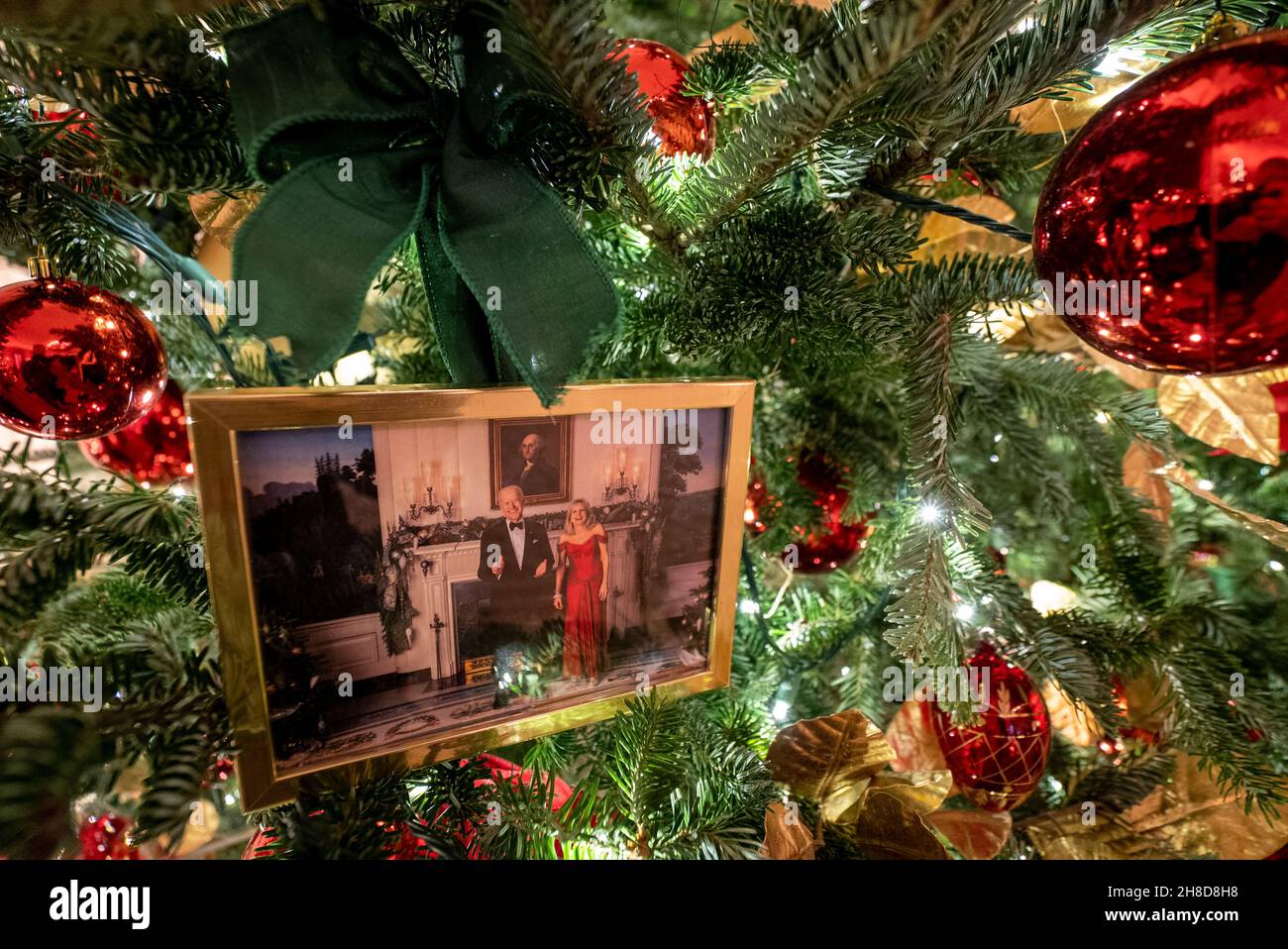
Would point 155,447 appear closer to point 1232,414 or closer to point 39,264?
point 39,264

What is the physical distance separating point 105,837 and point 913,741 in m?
0.96

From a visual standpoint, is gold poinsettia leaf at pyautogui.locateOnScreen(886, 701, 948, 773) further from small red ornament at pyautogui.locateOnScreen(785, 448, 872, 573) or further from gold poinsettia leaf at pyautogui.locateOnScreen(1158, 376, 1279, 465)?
gold poinsettia leaf at pyautogui.locateOnScreen(1158, 376, 1279, 465)

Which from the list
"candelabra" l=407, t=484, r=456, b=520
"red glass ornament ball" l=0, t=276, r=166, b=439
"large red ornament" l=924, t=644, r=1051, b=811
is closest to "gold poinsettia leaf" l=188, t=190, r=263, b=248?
"red glass ornament ball" l=0, t=276, r=166, b=439

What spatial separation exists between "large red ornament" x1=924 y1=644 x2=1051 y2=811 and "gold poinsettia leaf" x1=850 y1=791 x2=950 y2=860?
0.18m

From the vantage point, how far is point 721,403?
18.8 inches

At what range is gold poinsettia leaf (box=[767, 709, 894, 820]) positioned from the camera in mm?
473

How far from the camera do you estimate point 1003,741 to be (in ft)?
1.93

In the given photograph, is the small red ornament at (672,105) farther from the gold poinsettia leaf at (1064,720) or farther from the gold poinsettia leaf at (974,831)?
the gold poinsettia leaf at (1064,720)

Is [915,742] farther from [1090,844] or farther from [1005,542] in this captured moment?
[1005,542]

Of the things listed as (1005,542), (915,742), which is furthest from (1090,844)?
(1005,542)

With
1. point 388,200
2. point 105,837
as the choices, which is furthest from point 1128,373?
point 105,837

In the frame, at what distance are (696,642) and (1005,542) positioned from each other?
0.58 meters

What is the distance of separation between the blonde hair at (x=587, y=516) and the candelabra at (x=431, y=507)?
8 cm

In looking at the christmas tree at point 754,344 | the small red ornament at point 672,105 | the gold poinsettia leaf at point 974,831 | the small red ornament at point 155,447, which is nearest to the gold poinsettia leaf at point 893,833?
the christmas tree at point 754,344
